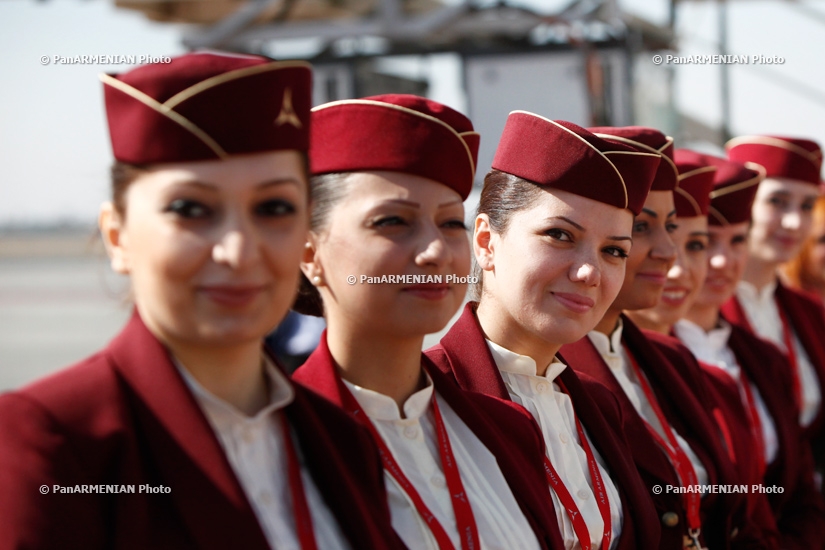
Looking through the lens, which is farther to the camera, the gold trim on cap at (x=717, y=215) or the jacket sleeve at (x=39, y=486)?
the gold trim on cap at (x=717, y=215)

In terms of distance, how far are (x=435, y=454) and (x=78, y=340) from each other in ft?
39.7

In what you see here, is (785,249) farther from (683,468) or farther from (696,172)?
(683,468)

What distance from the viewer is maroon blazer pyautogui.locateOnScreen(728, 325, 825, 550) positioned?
4047 mm

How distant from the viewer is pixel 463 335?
8.71 feet

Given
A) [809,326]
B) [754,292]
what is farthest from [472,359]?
[809,326]

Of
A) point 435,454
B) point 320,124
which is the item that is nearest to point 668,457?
point 435,454

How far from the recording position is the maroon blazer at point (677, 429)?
301cm

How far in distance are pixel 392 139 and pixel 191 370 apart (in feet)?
2.38

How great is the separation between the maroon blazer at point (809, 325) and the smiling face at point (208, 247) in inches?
142

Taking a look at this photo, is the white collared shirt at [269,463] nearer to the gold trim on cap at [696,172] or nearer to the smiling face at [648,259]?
the smiling face at [648,259]

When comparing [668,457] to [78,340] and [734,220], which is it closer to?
[734,220]

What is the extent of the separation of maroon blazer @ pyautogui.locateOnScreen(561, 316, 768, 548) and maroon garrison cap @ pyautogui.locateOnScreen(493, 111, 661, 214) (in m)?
0.67

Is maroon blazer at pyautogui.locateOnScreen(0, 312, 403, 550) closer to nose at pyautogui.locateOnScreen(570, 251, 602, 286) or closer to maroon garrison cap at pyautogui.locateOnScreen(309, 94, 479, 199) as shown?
maroon garrison cap at pyautogui.locateOnScreen(309, 94, 479, 199)

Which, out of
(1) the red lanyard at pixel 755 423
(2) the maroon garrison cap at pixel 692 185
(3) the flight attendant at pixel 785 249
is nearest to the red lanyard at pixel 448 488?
(2) the maroon garrison cap at pixel 692 185
